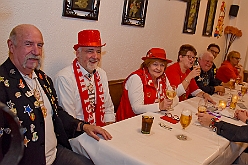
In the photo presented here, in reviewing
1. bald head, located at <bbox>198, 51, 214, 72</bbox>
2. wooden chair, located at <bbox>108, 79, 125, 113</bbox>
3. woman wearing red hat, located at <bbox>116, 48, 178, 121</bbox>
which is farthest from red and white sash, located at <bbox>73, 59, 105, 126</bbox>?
bald head, located at <bbox>198, 51, 214, 72</bbox>

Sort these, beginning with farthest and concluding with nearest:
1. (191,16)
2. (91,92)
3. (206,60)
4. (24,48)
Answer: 1. (191,16)
2. (206,60)
3. (91,92)
4. (24,48)

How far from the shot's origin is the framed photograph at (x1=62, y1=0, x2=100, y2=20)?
7.09 ft

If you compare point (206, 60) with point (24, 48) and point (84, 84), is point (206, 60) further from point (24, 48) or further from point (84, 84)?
point (24, 48)

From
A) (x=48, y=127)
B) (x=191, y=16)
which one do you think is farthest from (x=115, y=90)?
(x=191, y=16)

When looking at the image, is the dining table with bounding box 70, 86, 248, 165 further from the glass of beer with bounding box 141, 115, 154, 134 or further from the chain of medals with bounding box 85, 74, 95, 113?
the chain of medals with bounding box 85, 74, 95, 113

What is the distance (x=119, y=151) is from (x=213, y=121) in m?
0.78

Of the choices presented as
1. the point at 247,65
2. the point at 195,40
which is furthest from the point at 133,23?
the point at 247,65

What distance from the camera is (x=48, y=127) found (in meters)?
1.62

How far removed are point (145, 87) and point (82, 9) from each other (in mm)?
872

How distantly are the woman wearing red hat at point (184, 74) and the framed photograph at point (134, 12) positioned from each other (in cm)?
60

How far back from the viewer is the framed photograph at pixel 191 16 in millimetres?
3912

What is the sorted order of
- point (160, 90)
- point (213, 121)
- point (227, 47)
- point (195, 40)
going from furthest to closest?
1. point (227, 47)
2. point (195, 40)
3. point (160, 90)
4. point (213, 121)

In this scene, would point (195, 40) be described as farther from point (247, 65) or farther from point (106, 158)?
point (106, 158)

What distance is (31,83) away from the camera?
1597 millimetres
